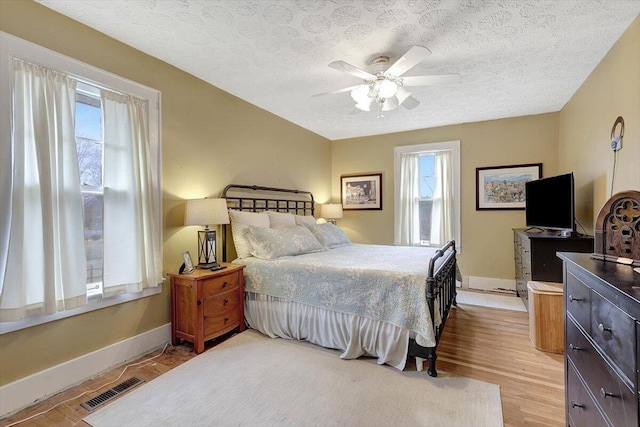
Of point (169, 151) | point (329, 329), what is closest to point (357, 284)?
point (329, 329)

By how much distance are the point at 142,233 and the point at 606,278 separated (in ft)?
9.48

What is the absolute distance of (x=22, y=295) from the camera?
1801 millimetres

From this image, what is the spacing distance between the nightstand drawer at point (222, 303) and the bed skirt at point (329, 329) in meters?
0.17

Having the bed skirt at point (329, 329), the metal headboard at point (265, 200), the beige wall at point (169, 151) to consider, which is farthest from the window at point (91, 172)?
the bed skirt at point (329, 329)

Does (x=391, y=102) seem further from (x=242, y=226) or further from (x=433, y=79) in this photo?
(x=242, y=226)

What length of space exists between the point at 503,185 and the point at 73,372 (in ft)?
17.5

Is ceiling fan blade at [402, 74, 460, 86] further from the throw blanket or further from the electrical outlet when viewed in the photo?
the throw blanket

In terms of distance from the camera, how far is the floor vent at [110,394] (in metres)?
1.88

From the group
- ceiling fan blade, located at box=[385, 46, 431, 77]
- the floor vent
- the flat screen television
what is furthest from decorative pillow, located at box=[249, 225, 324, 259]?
the flat screen television

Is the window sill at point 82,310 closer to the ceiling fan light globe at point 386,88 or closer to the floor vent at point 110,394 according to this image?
the floor vent at point 110,394

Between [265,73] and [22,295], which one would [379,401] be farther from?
[265,73]

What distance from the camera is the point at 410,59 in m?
2.11

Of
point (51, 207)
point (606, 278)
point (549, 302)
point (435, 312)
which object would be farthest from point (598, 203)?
point (51, 207)

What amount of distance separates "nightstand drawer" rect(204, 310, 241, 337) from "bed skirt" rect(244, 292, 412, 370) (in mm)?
163
